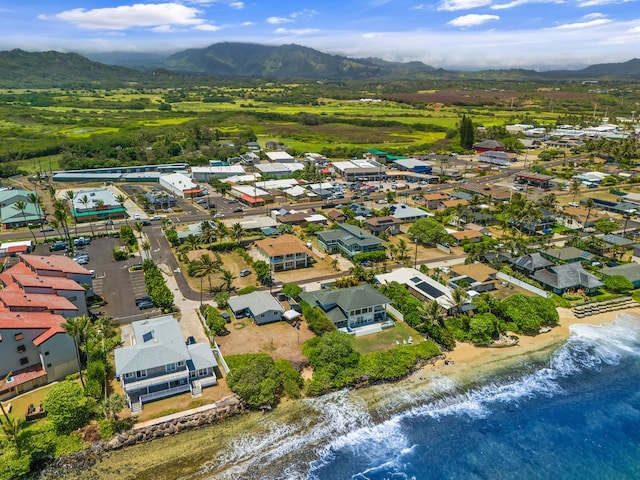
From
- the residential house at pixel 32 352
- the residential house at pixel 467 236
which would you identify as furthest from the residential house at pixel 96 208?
the residential house at pixel 467 236

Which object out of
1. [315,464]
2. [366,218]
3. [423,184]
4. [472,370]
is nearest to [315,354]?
[315,464]

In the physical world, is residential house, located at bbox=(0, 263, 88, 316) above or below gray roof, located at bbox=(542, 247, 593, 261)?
above

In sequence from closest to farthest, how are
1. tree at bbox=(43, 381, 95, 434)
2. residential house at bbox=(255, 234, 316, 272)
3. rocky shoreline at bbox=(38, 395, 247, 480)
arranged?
rocky shoreline at bbox=(38, 395, 247, 480) < tree at bbox=(43, 381, 95, 434) < residential house at bbox=(255, 234, 316, 272)

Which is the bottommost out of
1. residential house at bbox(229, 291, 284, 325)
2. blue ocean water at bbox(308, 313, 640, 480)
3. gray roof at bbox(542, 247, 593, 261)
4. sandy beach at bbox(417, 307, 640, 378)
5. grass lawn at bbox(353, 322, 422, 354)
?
blue ocean water at bbox(308, 313, 640, 480)

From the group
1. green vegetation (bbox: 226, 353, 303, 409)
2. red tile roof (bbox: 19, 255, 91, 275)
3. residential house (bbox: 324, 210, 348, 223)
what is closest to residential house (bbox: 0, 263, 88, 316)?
red tile roof (bbox: 19, 255, 91, 275)

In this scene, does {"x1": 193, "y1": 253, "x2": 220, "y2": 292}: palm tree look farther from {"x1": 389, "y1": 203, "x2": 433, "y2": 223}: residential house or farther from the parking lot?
{"x1": 389, "y1": 203, "x2": 433, "y2": 223}: residential house

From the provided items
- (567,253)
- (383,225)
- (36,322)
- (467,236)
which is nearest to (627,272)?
(567,253)

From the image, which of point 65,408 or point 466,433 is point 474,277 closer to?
point 466,433

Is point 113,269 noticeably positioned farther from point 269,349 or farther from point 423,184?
point 423,184
